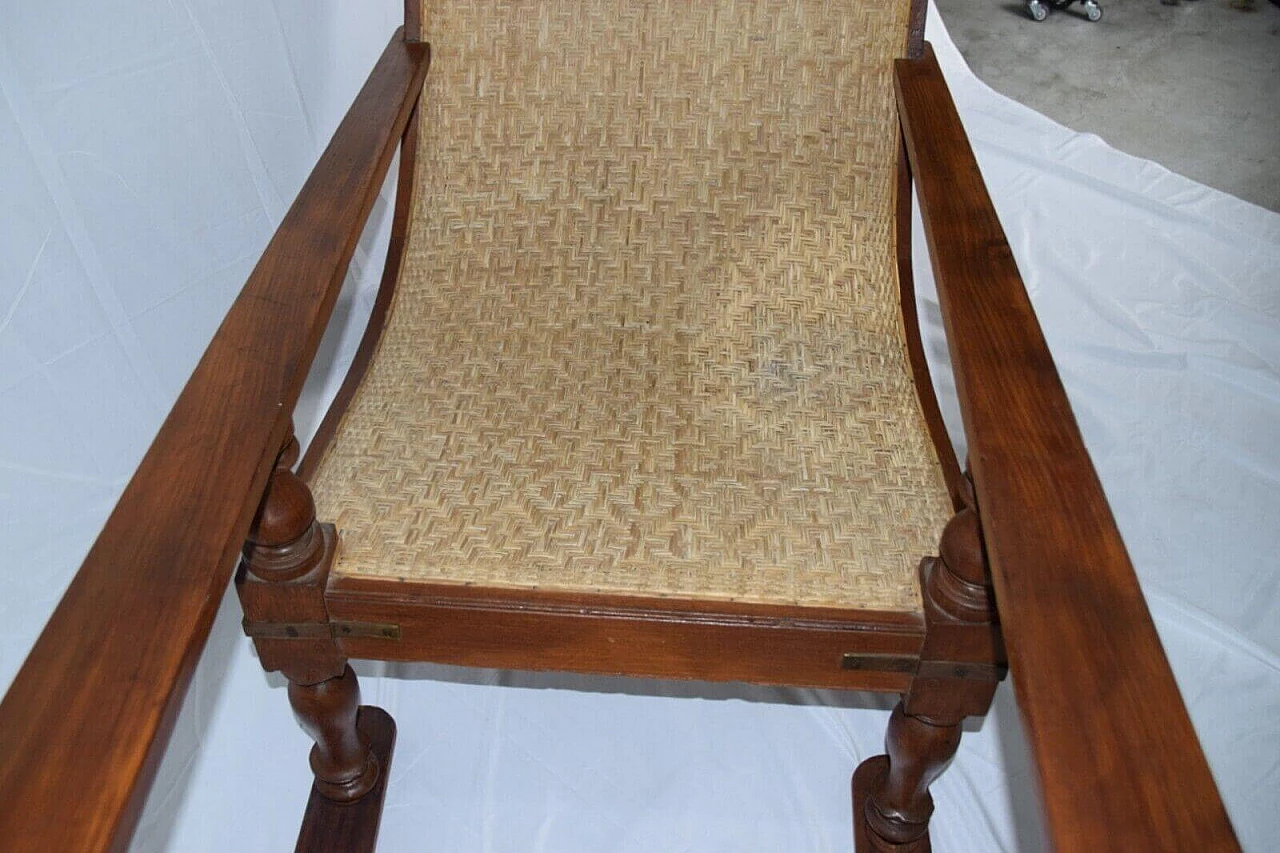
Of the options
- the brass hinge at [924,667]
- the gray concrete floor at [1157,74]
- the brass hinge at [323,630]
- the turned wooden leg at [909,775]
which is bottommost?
the gray concrete floor at [1157,74]

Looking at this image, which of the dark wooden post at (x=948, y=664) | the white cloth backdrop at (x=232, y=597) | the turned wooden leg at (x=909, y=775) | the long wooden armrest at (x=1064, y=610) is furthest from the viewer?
the white cloth backdrop at (x=232, y=597)

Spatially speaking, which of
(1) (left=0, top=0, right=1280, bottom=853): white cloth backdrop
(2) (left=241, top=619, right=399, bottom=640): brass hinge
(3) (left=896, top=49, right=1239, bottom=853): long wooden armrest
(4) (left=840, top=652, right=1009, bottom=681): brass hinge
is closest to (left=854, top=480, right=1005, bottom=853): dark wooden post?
(4) (left=840, top=652, right=1009, bottom=681): brass hinge

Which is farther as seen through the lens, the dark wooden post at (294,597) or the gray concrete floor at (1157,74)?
the gray concrete floor at (1157,74)

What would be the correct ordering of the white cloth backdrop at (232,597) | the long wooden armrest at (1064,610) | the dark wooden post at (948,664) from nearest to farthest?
Answer: the long wooden armrest at (1064,610)
the dark wooden post at (948,664)
the white cloth backdrop at (232,597)

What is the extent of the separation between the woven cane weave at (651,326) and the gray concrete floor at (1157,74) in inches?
61.6

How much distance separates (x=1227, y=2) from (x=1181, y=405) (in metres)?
2.23

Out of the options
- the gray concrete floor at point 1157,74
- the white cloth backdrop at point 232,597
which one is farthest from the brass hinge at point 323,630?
the gray concrete floor at point 1157,74

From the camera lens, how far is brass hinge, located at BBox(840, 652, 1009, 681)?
3.17 feet

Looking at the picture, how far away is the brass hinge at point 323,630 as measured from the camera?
0.99 m

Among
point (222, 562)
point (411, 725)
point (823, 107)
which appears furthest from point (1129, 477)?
point (222, 562)

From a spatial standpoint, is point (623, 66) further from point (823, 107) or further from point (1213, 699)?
point (1213, 699)

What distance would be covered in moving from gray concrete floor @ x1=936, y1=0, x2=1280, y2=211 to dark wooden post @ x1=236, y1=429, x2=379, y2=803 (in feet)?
7.26

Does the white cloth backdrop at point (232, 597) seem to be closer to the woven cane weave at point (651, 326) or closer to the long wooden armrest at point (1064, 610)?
the woven cane weave at point (651, 326)

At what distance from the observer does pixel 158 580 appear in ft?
2.27
